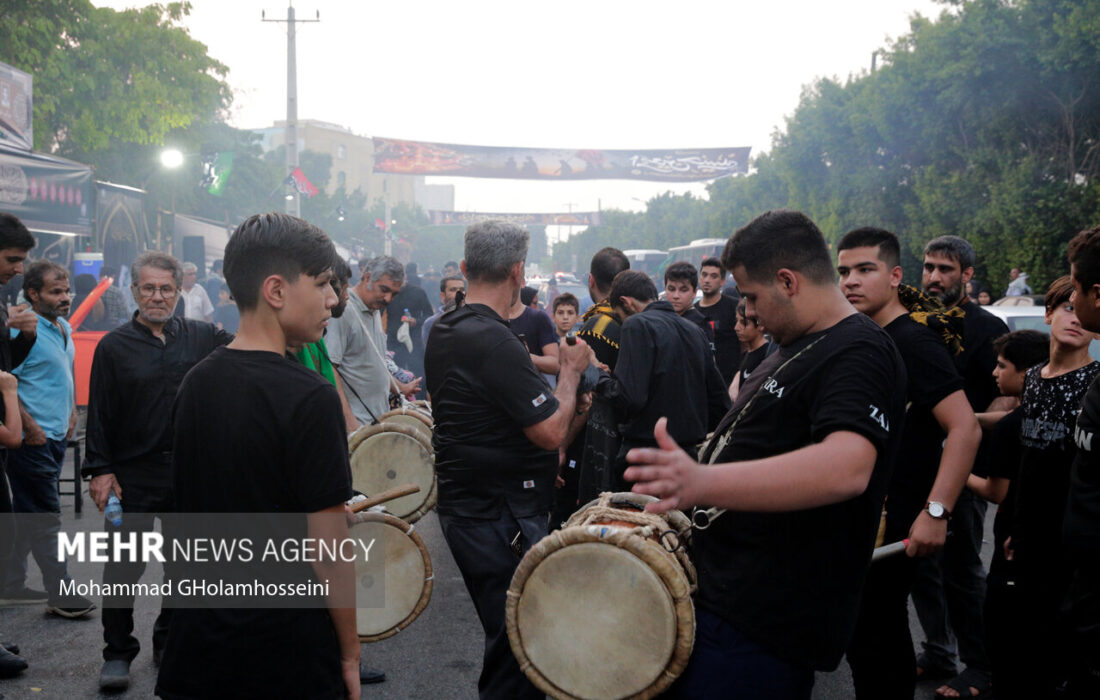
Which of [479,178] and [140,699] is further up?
[479,178]

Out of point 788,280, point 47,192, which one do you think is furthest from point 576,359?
point 47,192

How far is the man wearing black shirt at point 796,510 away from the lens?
222 centimetres

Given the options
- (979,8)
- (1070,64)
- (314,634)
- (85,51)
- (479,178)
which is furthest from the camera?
(479,178)

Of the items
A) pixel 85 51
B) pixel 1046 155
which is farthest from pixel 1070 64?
pixel 85 51

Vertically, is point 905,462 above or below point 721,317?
below

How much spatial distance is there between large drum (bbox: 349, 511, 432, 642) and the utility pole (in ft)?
72.5

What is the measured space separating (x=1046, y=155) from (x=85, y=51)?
26.2 meters

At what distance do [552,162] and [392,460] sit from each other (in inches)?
1504

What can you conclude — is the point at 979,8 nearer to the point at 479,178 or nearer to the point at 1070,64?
the point at 1070,64

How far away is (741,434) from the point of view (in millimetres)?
2385

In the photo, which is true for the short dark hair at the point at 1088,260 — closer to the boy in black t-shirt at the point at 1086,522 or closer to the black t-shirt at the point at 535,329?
the boy in black t-shirt at the point at 1086,522

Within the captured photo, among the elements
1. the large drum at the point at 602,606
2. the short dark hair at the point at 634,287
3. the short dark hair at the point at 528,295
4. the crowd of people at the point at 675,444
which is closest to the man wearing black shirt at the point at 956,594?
the crowd of people at the point at 675,444

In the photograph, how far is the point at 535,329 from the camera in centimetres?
721

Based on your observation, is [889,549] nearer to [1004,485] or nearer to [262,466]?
[1004,485]
